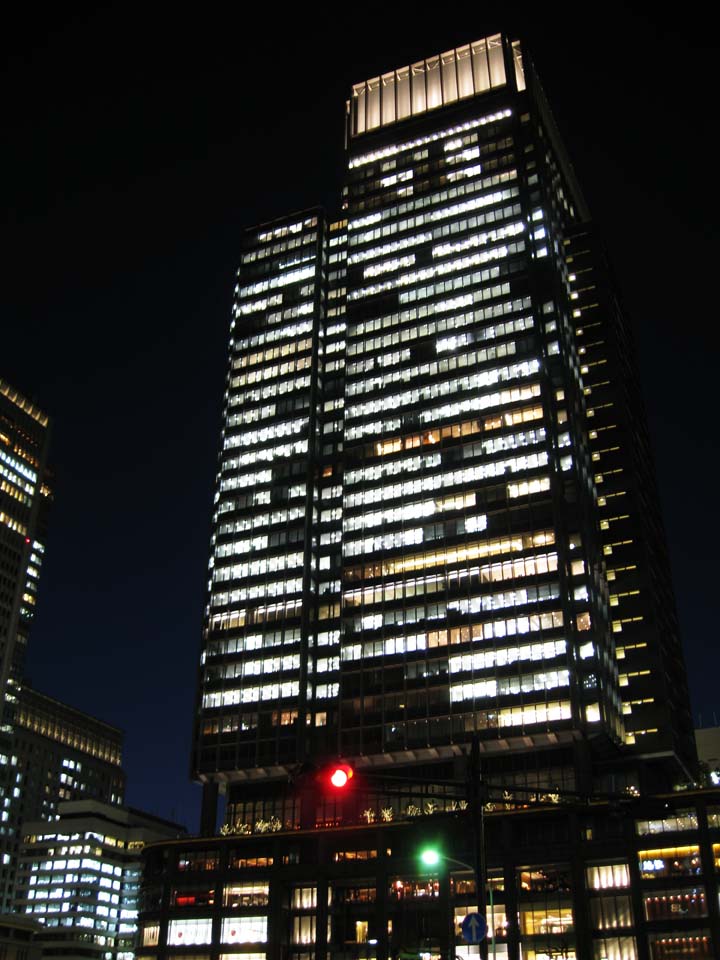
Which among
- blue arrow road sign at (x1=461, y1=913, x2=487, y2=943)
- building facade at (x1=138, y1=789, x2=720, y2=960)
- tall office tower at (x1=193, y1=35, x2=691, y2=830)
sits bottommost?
blue arrow road sign at (x1=461, y1=913, x2=487, y2=943)

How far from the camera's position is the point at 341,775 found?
21.0 m

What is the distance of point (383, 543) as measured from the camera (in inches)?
6088

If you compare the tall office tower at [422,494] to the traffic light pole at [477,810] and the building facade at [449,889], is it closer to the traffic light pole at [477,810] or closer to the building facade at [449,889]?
the building facade at [449,889]

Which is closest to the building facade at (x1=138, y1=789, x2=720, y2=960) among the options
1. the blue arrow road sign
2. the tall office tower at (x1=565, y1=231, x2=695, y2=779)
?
the tall office tower at (x1=565, y1=231, x2=695, y2=779)

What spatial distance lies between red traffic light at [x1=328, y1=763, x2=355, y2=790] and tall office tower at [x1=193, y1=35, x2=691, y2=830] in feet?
377

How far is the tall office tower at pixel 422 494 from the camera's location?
454 feet

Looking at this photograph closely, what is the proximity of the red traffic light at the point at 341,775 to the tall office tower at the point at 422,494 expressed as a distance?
11477 centimetres

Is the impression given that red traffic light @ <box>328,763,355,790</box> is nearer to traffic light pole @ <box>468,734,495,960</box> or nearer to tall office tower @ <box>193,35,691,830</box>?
traffic light pole @ <box>468,734,495,960</box>

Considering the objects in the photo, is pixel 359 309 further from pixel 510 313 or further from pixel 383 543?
pixel 383 543

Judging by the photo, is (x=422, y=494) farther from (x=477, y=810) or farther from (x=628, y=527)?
(x=477, y=810)

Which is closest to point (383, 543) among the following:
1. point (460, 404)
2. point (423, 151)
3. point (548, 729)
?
point (460, 404)

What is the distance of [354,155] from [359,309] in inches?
1608

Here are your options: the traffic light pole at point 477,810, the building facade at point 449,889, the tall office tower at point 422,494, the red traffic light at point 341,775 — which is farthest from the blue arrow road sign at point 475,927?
the tall office tower at point 422,494

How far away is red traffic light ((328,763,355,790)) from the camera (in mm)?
20906
